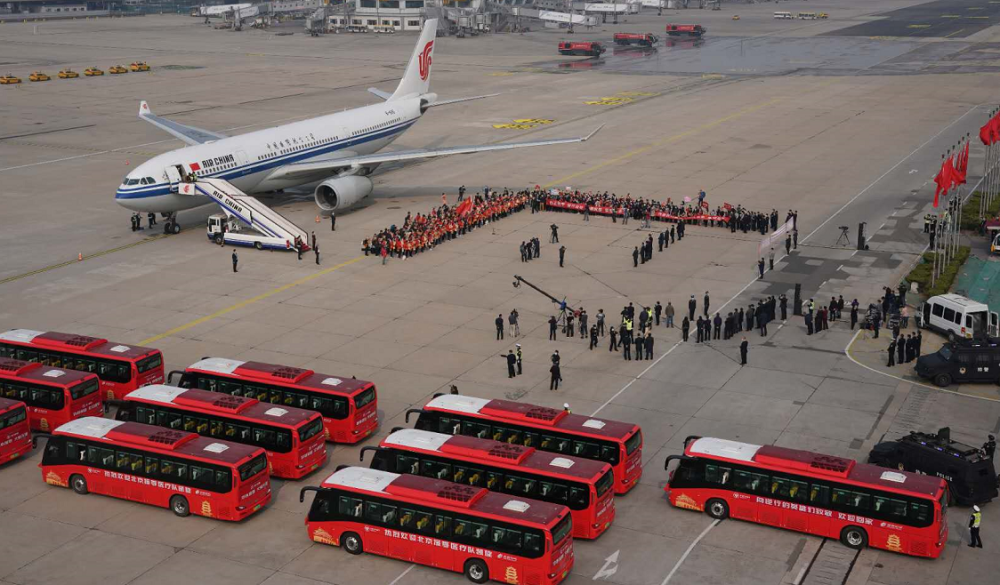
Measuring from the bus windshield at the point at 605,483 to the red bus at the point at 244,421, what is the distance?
1111cm

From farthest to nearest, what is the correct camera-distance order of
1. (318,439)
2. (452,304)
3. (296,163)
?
(296,163) → (452,304) → (318,439)

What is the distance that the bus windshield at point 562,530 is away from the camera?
32.4 meters

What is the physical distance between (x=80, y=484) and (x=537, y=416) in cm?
1642

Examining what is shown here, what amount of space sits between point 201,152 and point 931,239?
4872 centimetres

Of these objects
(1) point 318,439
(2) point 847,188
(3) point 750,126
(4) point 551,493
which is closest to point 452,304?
(1) point 318,439

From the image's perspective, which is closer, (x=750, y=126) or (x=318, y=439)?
(x=318, y=439)

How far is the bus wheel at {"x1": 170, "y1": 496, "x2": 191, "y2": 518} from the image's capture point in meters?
37.4

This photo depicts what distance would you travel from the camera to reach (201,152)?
73.8 meters

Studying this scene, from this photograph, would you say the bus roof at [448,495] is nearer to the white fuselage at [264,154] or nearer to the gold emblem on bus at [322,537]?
the gold emblem on bus at [322,537]

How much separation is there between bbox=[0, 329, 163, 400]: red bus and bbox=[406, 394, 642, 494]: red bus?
13151 mm

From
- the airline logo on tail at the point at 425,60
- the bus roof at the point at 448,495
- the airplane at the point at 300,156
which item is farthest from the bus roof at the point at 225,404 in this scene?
the airline logo on tail at the point at 425,60

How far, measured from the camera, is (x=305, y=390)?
43.1 m

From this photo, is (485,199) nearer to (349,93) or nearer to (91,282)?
(91,282)

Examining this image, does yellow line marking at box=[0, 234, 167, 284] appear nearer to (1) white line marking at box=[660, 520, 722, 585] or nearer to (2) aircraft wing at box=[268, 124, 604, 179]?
(2) aircraft wing at box=[268, 124, 604, 179]
